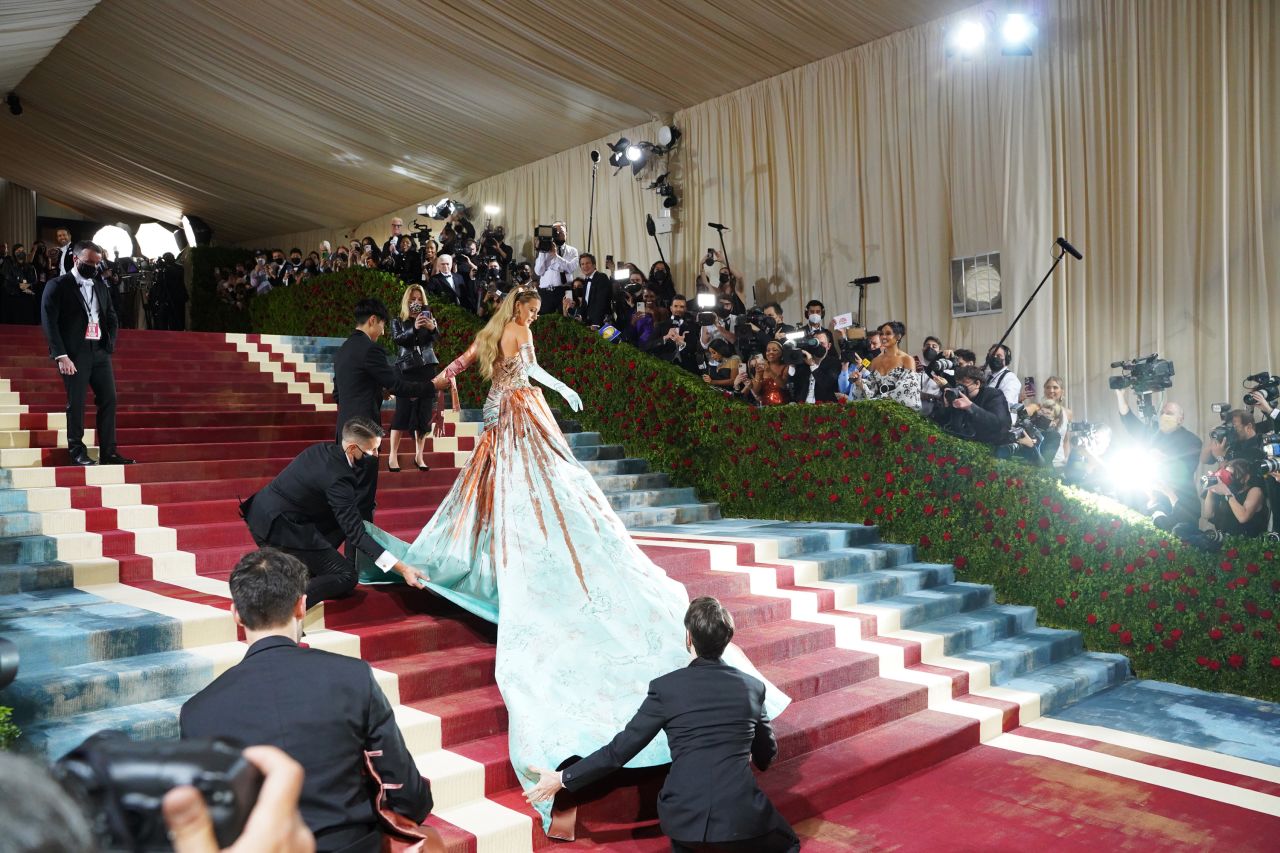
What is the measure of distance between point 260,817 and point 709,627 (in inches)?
101

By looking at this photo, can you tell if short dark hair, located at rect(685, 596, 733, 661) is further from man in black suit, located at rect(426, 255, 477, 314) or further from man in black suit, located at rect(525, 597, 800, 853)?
man in black suit, located at rect(426, 255, 477, 314)

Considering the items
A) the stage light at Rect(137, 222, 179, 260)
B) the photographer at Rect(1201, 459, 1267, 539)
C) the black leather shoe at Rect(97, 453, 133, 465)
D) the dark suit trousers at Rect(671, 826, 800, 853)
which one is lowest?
the dark suit trousers at Rect(671, 826, 800, 853)

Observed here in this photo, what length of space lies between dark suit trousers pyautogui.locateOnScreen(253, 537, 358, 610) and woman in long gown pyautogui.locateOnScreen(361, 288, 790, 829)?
0.99 ft

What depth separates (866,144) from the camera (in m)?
12.2

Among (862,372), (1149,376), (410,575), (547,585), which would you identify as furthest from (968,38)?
(410,575)

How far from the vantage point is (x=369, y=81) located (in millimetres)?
14000

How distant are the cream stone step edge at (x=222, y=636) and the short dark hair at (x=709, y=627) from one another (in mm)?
1086

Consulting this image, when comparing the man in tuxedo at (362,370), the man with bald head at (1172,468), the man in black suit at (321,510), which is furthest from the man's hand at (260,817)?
the man with bald head at (1172,468)

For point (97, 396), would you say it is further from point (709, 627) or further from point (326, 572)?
point (709, 627)

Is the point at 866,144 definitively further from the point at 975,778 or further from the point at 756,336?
the point at 975,778

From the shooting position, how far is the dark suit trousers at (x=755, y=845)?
3.42 metres

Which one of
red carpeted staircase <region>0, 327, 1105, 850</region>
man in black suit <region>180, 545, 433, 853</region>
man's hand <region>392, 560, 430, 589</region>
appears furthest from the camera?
man's hand <region>392, 560, 430, 589</region>

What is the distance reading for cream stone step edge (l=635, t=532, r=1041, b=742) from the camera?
5883 millimetres

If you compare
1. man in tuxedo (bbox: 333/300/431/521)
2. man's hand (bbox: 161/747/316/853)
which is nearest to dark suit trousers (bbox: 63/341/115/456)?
man in tuxedo (bbox: 333/300/431/521)
